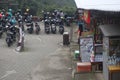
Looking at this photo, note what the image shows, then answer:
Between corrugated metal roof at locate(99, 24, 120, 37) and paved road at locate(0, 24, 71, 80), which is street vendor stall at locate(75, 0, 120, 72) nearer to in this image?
corrugated metal roof at locate(99, 24, 120, 37)

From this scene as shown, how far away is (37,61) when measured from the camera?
47.5 feet

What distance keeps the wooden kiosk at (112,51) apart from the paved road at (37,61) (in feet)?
9.16

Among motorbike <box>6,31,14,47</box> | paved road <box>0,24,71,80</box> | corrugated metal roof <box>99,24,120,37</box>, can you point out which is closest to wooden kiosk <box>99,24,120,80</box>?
corrugated metal roof <box>99,24,120,37</box>

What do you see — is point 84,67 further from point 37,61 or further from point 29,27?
point 29,27

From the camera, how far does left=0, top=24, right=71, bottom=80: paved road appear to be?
1230 cm

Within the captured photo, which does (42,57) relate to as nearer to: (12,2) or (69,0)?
(12,2)

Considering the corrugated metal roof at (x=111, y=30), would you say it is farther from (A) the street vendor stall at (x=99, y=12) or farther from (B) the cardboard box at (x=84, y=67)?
(B) the cardboard box at (x=84, y=67)

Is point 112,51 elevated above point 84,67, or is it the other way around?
point 112,51

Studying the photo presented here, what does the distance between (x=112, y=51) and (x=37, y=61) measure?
5.93 meters

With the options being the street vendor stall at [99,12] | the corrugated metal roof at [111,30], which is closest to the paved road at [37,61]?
the street vendor stall at [99,12]

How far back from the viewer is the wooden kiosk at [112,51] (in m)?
8.88

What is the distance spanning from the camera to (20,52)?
16.1m

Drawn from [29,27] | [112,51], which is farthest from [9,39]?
[112,51]

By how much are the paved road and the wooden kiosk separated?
2.79m
